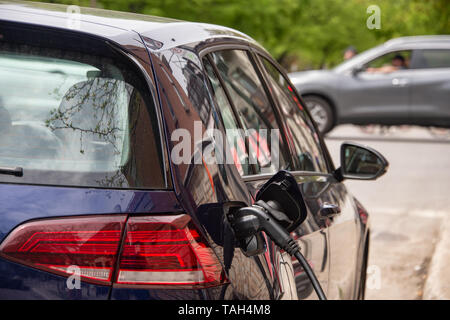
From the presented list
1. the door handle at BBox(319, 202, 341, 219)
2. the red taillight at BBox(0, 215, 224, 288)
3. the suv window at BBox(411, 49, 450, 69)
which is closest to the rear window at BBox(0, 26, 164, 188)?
the red taillight at BBox(0, 215, 224, 288)

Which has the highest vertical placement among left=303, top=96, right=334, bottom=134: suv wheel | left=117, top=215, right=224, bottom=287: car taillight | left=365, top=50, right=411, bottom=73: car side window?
left=365, top=50, right=411, bottom=73: car side window

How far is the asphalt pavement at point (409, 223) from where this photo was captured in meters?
5.96

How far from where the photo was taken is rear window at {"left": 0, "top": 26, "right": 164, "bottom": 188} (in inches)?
81.6

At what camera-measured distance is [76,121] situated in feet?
7.03

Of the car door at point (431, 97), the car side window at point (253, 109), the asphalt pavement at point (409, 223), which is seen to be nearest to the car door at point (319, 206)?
the car side window at point (253, 109)

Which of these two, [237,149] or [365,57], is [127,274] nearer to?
[237,149]

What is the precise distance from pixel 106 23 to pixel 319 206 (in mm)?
1239

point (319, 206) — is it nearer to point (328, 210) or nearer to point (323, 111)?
point (328, 210)

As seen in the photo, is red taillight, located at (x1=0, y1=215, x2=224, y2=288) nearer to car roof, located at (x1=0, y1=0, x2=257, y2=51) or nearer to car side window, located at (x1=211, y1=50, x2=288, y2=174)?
car roof, located at (x1=0, y1=0, x2=257, y2=51)

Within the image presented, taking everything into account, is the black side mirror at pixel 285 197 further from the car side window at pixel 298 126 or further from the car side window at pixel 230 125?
the car side window at pixel 298 126

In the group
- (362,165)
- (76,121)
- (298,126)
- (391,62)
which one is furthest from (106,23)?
(391,62)

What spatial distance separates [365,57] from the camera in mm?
16250

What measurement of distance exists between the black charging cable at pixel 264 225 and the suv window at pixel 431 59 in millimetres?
14568

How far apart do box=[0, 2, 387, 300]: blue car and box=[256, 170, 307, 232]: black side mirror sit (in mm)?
62
